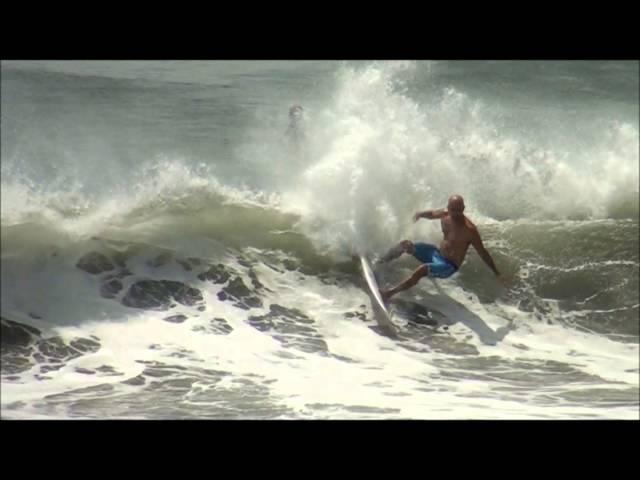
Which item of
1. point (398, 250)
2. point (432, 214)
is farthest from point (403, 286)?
point (432, 214)

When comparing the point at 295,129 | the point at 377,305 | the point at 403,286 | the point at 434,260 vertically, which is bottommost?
the point at 377,305

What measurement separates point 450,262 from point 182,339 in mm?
1877

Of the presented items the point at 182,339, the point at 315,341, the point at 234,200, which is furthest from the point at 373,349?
the point at 234,200

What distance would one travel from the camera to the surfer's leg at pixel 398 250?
5590 mm

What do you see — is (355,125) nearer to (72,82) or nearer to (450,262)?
(450,262)

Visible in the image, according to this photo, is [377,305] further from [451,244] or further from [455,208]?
[455,208]

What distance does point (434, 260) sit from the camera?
18.2 ft

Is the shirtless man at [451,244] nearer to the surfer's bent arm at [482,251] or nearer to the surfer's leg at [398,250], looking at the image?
the surfer's bent arm at [482,251]

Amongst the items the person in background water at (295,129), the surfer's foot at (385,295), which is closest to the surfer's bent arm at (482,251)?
the surfer's foot at (385,295)

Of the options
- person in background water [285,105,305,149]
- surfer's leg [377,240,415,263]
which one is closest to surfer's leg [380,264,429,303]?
surfer's leg [377,240,415,263]

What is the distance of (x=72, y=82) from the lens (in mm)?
5387

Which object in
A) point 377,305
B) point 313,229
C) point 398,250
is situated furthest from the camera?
point 313,229

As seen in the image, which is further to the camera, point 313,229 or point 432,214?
point 313,229

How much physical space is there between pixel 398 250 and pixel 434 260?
258mm
